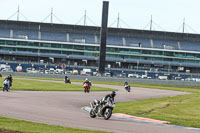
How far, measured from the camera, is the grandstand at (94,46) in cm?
13238

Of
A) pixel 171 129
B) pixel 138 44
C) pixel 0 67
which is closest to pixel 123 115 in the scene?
pixel 171 129

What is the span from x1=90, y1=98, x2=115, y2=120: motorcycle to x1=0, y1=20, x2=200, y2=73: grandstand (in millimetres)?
110524

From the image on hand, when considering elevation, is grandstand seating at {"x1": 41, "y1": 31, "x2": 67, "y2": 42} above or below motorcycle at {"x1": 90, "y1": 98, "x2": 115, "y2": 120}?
above

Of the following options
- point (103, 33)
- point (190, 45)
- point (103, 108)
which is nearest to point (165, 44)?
point (190, 45)

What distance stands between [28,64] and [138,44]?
36.8 m

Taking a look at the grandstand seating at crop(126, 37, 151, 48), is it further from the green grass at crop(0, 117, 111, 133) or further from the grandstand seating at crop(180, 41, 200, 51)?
the green grass at crop(0, 117, 111, 133)

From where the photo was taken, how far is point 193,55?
450 ft

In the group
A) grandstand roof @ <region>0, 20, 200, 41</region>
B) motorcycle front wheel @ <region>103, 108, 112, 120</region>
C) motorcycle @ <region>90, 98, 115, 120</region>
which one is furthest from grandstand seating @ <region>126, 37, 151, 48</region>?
motorcycle front wheel @ <region>103, 108, 112, 120</region>

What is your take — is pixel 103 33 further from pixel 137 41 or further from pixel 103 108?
pixel 103 108

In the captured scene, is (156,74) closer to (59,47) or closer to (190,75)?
(190,75)

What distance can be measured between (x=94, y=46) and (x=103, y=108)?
112 meters

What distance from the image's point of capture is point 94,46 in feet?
440

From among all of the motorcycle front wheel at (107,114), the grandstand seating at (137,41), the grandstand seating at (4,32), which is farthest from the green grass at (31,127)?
the grandstand seating at (137,41)

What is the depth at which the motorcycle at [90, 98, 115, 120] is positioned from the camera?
21828 millimetres
